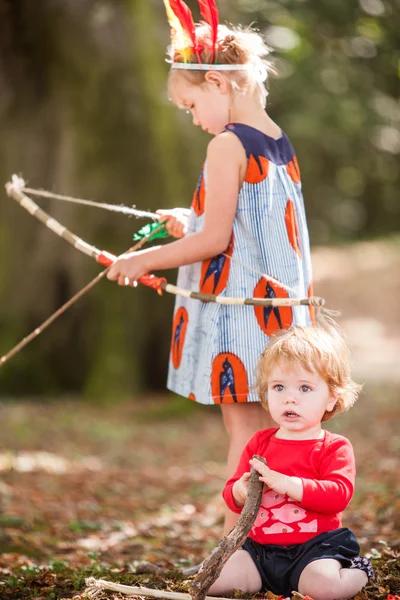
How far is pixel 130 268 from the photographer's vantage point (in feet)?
10.5

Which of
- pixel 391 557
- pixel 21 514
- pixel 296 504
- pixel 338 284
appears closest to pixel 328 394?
pixel 296 504

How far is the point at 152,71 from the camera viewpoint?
28.7 ft

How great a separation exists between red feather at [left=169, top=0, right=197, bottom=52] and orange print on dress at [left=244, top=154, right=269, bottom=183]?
0.50 meters

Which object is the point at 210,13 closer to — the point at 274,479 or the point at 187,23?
the point at 187,23

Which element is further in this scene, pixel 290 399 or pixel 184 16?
pixel 184 16

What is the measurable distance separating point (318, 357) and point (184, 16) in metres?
1.45

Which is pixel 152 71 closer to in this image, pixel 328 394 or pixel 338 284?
pixel 328 394

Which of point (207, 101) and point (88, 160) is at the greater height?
point (88, 160)

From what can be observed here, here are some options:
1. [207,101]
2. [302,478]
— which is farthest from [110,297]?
[302,478]

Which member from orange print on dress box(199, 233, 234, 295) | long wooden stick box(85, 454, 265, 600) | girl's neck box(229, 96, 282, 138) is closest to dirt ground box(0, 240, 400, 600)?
long wooden stick box(85, 454, 265, 600)

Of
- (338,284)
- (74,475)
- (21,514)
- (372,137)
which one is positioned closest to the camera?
(21,514)

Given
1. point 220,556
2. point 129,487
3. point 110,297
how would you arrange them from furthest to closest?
point 110,297 → point 129,487 → point 220,556

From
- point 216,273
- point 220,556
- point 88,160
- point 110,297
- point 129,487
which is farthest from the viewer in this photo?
point 110,297

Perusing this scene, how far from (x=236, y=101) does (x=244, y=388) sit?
1.12 meters
